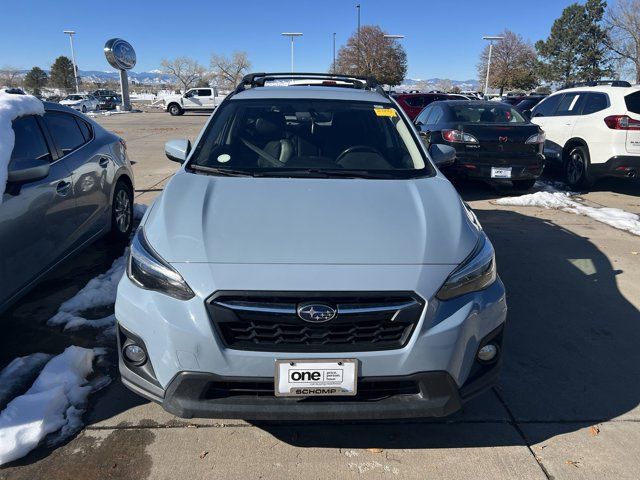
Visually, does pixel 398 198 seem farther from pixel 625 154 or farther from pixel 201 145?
pixel 625 154

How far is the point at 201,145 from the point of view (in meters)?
3.47

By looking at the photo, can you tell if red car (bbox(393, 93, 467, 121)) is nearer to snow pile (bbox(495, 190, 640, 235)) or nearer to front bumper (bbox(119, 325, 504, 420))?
snow pile (bbox(495, 190, 640, 235))

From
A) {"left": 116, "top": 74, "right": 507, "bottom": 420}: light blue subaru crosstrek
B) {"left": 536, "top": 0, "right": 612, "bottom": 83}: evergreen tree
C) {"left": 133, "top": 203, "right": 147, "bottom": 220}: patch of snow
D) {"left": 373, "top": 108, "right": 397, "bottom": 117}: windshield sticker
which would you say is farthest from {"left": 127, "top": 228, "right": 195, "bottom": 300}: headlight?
{"left": 536, "top": 0, "right": 612, "bottom": 83}: evergreen tree

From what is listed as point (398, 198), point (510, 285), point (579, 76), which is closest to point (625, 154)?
point (510, 285)

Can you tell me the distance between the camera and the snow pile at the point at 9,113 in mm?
3318

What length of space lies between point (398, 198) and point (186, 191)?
3.95ft

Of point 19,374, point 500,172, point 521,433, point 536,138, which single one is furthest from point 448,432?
point 536,138

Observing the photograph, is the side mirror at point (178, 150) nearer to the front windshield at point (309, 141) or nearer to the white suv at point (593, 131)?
the front windshield at point (309, 141)

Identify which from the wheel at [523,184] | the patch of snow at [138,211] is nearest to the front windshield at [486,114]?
the wheel at [523,184]

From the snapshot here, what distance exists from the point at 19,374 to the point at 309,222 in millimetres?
2091

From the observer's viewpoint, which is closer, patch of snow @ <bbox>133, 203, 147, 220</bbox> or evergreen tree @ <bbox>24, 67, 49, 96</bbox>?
patch of snow @ <bbox>133, 203, 147, 220</bbox>

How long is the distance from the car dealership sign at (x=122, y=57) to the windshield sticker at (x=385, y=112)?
41.8 meters

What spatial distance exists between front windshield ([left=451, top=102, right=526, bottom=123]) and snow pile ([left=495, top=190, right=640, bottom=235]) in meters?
1.41

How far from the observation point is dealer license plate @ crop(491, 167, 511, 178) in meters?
7.91
